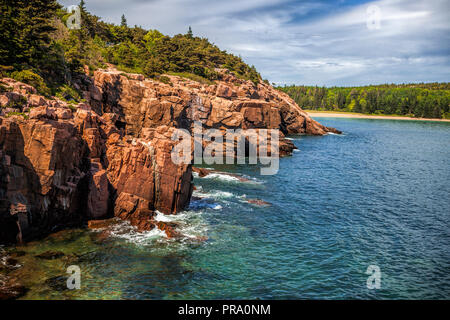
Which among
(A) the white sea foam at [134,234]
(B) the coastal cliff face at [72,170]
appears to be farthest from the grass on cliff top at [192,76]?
(A) the white sea foam at [134,234]

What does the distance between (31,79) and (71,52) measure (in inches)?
638

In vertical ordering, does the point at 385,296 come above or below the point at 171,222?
below

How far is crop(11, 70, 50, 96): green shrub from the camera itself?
121 ft

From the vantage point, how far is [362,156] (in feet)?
262

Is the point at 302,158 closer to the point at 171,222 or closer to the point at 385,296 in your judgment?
the point at 171,222

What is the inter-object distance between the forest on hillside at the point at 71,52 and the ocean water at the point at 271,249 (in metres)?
24.9

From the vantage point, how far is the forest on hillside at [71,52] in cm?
4128

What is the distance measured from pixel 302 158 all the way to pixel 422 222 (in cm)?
3895

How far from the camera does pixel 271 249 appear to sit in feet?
95.7
